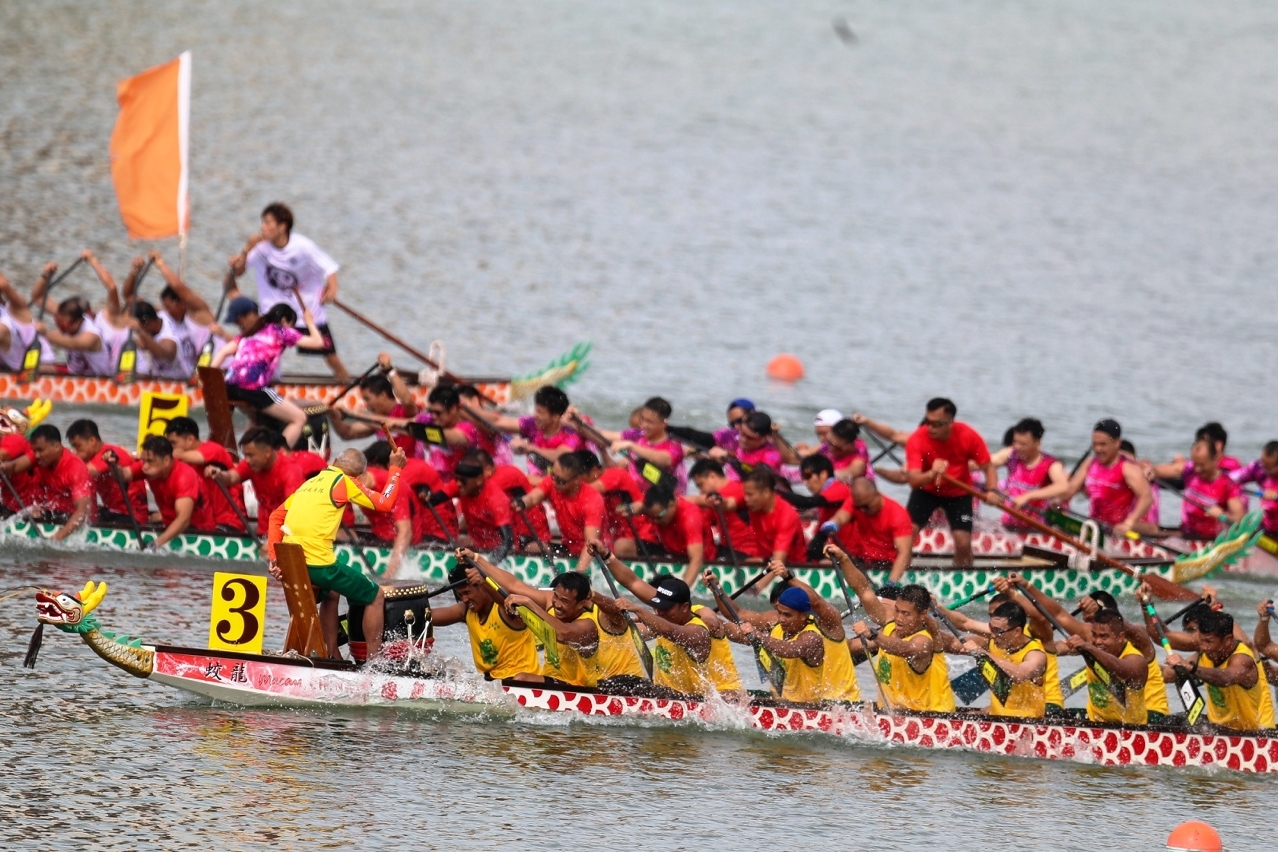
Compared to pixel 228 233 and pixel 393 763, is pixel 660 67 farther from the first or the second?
pixel 393 763

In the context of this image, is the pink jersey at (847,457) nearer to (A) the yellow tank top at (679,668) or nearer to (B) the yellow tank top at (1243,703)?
(A) the yellow tank top at (679,668)

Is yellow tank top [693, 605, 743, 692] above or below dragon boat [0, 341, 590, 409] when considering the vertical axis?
below

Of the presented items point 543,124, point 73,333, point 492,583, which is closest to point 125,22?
point 543,124

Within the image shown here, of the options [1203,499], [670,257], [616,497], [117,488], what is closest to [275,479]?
[117,488]

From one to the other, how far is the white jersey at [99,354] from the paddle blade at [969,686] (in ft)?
35.8

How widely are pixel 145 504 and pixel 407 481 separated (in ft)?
7.08

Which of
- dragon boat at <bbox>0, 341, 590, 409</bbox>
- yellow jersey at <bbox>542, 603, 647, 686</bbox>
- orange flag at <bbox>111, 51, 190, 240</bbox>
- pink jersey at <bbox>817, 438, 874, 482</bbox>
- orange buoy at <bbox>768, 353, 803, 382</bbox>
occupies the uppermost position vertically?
orange flag at <bbox>111, 51, 190, 240</bbox>

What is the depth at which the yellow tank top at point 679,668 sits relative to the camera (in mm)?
12875

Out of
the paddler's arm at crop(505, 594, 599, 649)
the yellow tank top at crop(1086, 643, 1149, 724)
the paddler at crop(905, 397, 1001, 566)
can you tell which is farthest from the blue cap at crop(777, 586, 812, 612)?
the paddler at crop(905, 397, 1001, 566)

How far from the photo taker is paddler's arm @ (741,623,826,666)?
12773mm

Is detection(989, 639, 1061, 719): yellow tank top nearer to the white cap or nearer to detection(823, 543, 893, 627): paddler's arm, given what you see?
detection(823, 543, 893, 627): paddler's arm

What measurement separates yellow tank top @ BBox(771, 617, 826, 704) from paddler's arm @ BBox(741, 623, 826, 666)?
0.16 ft

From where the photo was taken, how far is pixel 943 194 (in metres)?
39.8

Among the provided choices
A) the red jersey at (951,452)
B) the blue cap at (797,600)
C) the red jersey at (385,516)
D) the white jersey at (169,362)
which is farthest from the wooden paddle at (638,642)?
the white jersey at (169,362)
